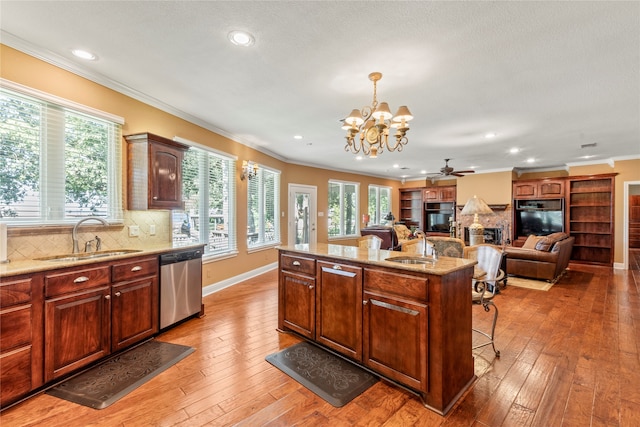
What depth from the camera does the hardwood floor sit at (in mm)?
1873

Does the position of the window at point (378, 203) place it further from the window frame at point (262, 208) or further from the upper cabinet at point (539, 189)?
the window frame at point (262, 208)

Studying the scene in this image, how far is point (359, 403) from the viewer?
2.04 metres

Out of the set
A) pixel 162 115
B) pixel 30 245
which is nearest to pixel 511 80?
pixel 162 115

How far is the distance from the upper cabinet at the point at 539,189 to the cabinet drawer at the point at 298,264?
7.92m

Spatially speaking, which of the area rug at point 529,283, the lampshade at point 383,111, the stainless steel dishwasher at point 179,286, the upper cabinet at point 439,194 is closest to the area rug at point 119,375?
the stainless steel dishwasher at point 179,286

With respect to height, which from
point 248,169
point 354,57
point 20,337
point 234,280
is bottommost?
point 234,280

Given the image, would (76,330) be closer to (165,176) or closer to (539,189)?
(165,176)

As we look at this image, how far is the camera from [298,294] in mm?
2971

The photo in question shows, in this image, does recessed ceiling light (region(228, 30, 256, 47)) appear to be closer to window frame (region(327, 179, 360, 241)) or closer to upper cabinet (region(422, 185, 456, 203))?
window frame (region(327, 179, 360, 241))

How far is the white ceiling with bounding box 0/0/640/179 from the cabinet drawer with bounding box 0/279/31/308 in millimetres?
1890

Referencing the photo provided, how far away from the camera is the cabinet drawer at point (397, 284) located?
200 cm

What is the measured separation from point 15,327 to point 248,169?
3.88 metres

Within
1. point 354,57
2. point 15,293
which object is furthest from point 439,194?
point 15,293

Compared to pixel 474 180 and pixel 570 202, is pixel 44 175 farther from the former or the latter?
pixel 570 202
